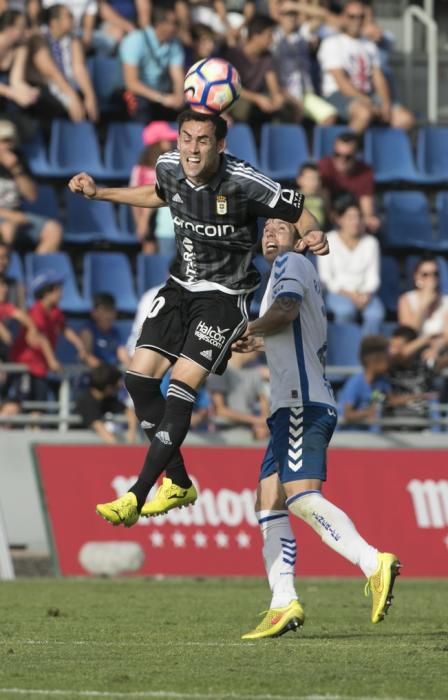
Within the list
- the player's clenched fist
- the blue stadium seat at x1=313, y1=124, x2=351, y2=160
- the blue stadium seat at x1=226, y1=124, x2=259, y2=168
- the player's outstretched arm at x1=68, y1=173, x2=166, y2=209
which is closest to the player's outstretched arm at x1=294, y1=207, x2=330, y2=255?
the player's outstretched arm at x1=68, y1=173, x2=166, y2=209

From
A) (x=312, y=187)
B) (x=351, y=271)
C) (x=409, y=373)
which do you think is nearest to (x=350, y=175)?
(x=312, y=187)

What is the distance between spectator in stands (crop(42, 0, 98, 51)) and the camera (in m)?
19.4

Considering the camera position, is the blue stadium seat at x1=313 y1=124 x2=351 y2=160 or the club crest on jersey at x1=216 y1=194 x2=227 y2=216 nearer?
the club crest on jersey at x1=216 y1=194 x2=227 y2=216

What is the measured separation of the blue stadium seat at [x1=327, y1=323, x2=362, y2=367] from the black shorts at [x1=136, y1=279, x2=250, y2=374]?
8.58 meters

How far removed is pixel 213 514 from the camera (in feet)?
51.0

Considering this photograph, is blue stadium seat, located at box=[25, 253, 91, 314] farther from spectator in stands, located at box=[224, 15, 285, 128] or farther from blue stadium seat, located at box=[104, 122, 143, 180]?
spectator in stands, located at box=[224, 15, 285, 128]

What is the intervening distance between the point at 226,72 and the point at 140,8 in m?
10.7

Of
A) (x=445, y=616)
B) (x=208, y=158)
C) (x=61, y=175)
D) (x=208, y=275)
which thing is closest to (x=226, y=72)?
(x=208, y=158)

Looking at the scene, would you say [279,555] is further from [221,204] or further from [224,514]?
[224,514]

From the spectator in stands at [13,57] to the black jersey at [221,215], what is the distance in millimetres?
9406

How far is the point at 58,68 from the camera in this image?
61.2 feet

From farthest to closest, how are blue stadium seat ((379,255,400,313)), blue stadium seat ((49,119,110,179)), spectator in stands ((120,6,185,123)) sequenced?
blue stadium seat ((379,255,400,313)), spectator in stands ((120,6,185,123)), blue stadium seat ((49,119,110,179))

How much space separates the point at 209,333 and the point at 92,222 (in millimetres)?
9899

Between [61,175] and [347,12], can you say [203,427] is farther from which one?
[347,12]
